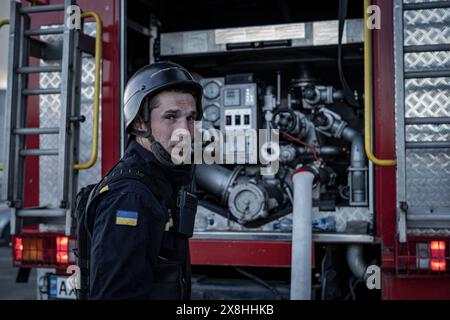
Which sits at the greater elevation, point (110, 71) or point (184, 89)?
point (110, 71)

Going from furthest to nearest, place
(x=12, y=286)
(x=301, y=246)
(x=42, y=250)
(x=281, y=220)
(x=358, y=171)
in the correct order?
(x=12, y=286), (x=358, y=171), (x=281, y=220), (x=42, y=250), (x=301, y=246)

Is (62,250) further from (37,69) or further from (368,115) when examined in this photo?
(368,115)

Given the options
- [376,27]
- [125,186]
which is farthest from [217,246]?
[125,186]

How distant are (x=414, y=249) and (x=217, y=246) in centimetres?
133

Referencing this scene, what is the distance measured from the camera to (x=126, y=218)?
71.4 inches

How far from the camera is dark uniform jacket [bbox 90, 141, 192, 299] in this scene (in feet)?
5.79

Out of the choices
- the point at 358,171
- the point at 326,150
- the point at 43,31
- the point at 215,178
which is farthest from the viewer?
the point at 326,150

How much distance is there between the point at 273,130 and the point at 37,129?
1996 millimetres

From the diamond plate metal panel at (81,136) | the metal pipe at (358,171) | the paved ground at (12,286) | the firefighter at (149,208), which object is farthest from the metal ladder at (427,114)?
the paved ground at (12,286)

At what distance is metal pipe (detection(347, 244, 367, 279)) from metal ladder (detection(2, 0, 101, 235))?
1.92 metres

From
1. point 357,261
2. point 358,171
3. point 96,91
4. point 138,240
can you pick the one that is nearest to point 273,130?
point 358,171

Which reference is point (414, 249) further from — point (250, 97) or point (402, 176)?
point (250, 97)

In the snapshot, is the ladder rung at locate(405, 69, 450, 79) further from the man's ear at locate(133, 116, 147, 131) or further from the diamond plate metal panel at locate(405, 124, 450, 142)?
the man's ear at locate(133, 116, 147, 131)
